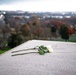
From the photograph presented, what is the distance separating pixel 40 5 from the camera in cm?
758

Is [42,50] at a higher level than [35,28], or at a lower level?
higher

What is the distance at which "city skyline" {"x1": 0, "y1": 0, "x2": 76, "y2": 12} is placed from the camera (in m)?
7.00

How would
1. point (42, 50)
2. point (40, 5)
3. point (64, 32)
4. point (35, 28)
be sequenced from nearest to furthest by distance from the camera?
point (42, 50), point (40, 5), point (64, 32), point (35, 28)

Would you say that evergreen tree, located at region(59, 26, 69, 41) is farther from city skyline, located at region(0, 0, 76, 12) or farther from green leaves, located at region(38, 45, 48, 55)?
green leaves, located at region(38, 45, 48, 55)

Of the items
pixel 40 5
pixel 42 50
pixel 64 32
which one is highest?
pixel 40 5

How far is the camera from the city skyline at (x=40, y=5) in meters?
7.00

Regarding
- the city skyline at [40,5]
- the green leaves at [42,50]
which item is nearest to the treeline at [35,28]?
the city skyline at [40,5]

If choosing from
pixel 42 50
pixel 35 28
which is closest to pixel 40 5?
pixel 35 28

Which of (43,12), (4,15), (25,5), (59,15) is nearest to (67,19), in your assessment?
(59,15)

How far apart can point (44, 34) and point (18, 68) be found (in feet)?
21.6

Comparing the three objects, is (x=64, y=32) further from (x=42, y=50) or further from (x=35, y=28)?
(x=42, y=50)

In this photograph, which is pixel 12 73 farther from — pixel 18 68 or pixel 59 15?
pixel 59 15

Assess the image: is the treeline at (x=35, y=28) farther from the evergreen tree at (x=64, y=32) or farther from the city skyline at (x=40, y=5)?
the city skyline at (x=40, y=5)

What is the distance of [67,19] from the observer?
7.61 m
